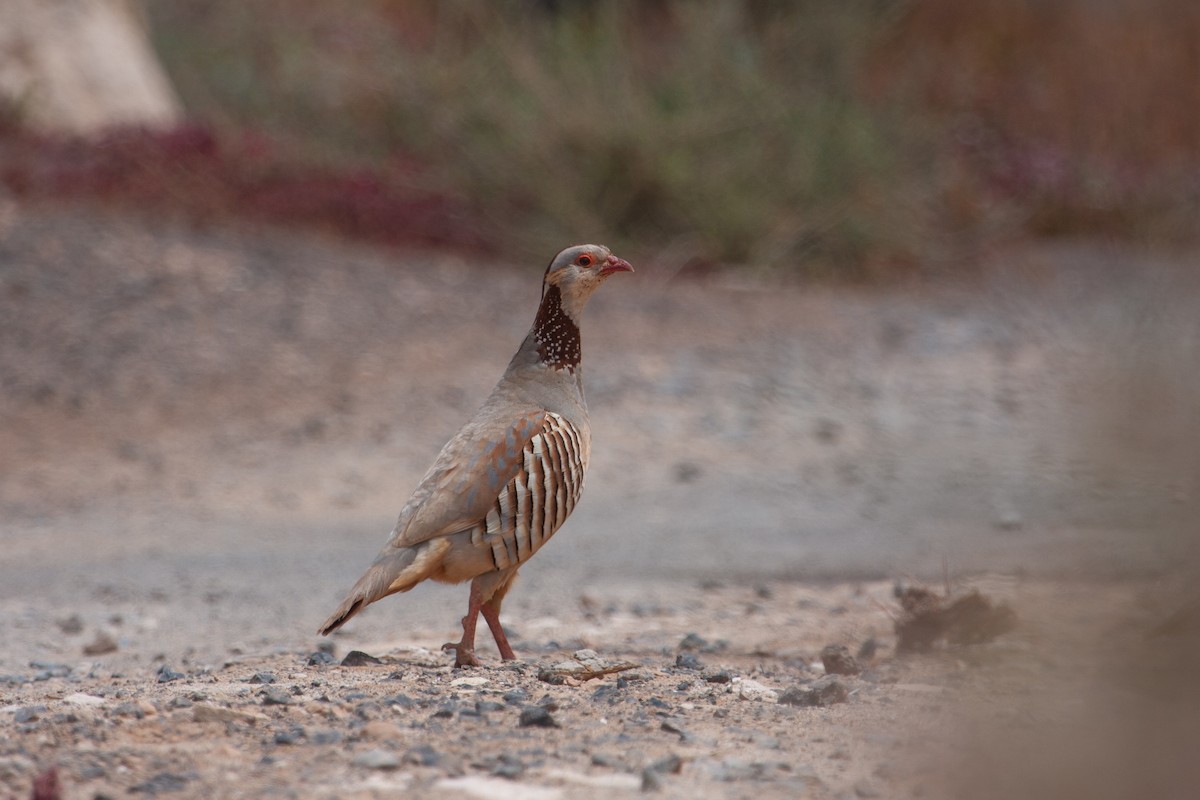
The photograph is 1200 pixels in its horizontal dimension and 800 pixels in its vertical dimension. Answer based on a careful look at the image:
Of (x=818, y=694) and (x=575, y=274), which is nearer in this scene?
(x=818, y=694)

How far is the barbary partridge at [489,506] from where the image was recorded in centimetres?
493

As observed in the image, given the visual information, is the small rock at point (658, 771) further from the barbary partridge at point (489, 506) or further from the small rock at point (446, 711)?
the barbary partridge at point (489, 506)

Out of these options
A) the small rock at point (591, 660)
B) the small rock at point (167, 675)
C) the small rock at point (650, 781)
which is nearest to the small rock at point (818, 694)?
the small rock at point (591, 660)

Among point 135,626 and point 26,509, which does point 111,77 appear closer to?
point 26,509

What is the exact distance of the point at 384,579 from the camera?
4.86m

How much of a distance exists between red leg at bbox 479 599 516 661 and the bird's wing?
405 mm

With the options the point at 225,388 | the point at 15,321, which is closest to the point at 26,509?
the point at 225,388

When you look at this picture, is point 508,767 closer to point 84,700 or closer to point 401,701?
point 401,701

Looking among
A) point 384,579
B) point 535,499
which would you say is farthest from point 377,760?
point 535,499

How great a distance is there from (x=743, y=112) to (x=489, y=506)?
9.97m

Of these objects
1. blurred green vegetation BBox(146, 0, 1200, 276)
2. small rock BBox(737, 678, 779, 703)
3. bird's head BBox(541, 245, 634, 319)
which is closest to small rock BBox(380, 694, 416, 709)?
small rock BBox(737, 678, 779, 703)

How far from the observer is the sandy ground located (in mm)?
3479

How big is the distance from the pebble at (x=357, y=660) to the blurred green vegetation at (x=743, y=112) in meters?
8.27

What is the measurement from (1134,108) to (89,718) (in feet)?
54.1
